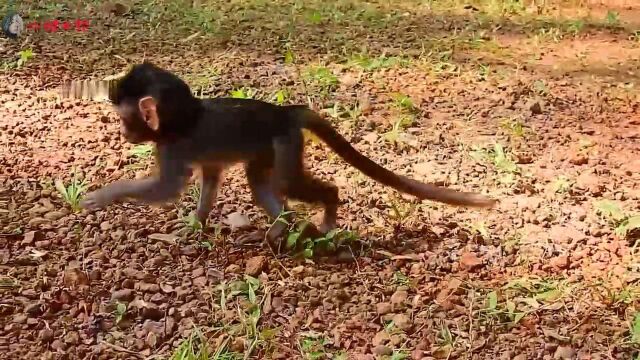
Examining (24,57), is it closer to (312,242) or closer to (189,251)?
(189,251)

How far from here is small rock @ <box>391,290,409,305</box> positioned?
12.5ft

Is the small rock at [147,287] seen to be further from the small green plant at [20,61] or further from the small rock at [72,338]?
the small green plant at [20,61]

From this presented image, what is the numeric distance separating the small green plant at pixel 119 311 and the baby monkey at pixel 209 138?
0.54m

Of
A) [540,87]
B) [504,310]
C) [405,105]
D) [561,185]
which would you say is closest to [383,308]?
[504,310]

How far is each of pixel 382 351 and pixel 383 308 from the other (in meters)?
0.32

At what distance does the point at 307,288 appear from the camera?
3914 millimetres

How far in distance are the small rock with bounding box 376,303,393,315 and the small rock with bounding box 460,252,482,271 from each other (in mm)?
564

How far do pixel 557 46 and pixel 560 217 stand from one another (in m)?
3.28

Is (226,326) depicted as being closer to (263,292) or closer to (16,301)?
(263,292)

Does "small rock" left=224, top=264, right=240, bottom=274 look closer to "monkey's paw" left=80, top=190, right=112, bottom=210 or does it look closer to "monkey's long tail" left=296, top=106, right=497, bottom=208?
"monkey's paw" left=80, top=190, right=112, bottom=210

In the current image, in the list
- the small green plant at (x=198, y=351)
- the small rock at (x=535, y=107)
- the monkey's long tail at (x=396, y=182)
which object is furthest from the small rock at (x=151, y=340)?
the small rock at (x=535, y=107)

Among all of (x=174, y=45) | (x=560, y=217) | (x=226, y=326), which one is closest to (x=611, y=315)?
(x=560, y=217)

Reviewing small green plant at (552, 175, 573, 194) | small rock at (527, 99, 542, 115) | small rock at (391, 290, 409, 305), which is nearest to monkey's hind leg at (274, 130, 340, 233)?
small rock at (391, 290, 409, 305)

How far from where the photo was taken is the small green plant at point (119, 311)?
Result: 3611 millimetres
